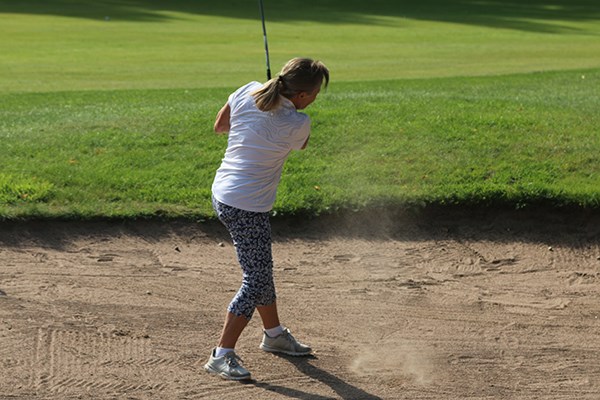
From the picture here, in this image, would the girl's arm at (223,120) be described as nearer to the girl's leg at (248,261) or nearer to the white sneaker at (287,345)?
the girl's leg at (248,261)

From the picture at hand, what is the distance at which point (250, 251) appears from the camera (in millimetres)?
5793

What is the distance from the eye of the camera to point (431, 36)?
2450 centimetres

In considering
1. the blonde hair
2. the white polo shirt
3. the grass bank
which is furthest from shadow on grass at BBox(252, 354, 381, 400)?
the grass bank

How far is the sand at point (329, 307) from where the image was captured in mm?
5832

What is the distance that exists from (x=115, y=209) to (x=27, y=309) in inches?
76.7

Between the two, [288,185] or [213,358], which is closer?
[213,358]

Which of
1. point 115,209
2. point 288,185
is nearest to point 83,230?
point 115,209

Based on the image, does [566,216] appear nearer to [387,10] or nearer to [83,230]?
[83,230]

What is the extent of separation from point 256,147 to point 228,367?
4.12ft

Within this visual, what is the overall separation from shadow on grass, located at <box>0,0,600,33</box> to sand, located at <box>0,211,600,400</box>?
19879 mm

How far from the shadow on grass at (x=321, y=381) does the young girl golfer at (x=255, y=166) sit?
22 cm

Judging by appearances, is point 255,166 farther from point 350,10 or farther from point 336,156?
point 350,10

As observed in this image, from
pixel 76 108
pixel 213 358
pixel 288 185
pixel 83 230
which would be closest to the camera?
pixel 213 358

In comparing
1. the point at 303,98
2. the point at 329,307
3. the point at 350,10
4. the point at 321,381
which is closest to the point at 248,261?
the point at 321,381
